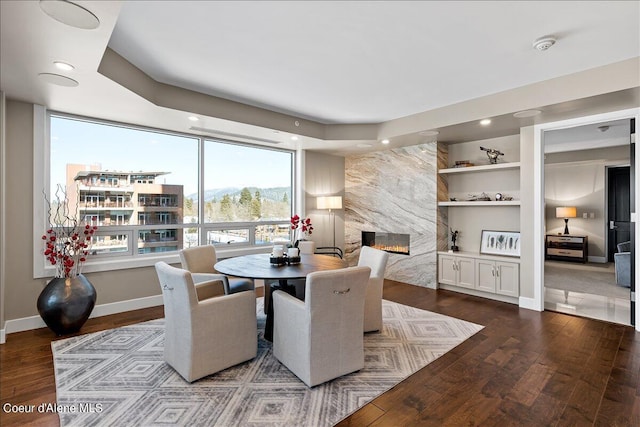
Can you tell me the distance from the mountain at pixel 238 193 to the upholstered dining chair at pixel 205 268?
4.41 feet

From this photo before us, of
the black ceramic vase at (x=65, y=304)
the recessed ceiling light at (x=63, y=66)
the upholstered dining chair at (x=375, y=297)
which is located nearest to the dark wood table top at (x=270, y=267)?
the upholstered dining chair at (x=375, y=297)

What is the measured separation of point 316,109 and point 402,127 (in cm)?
137

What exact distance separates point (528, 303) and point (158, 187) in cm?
536

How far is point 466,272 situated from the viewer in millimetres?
4898

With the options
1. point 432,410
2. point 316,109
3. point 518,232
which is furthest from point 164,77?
point 518,232

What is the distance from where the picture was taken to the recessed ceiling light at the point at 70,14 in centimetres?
171

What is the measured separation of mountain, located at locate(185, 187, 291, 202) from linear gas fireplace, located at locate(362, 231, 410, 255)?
5.91ft

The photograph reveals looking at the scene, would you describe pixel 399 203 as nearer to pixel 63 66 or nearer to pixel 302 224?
pixel 302 224

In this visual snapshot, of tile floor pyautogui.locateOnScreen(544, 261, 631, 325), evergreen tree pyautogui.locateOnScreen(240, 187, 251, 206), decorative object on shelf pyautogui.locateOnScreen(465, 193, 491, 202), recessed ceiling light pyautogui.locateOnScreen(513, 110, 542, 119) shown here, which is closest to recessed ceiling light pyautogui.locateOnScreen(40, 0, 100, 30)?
evergreen tree pyautogui.locateOnScreen(240, 187, 251, 206)

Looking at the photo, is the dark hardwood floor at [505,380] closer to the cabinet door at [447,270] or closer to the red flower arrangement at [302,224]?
the cabinet door at [447,270]

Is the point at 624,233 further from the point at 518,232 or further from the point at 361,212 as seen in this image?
the point at 361,212

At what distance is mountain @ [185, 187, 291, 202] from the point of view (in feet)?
16.5

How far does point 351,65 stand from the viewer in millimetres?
3082

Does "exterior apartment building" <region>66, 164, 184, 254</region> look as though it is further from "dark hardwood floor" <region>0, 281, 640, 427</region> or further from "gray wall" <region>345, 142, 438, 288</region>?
"gray wall" <region>345, 142, 438, 288</region>
